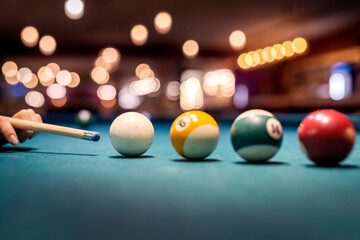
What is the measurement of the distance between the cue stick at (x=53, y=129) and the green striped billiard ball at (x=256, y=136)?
3.98ft

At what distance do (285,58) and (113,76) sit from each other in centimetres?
1741

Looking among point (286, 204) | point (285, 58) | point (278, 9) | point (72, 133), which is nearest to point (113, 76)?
point (285, 58)

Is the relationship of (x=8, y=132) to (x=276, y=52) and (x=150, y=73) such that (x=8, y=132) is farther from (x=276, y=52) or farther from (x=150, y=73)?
A: (x=150, y=73)

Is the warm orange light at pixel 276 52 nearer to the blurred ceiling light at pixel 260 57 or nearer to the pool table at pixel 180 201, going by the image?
the blurred ceiling light at pixel 260 57

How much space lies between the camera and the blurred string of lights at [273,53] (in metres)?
16.3

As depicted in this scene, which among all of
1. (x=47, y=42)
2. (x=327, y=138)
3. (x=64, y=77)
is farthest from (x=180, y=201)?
(x=64, y=77)

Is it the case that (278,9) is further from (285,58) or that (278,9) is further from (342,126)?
(342,126)

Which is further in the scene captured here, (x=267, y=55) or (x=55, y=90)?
(x=55, y=90)

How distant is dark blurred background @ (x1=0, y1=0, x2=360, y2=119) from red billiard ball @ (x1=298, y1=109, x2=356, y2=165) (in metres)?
5.82

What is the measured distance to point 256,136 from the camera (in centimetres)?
273

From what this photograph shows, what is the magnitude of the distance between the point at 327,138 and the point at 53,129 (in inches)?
90.8

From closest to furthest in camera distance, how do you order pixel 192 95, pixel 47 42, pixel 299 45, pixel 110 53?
pixel 47 42, pixel 110 53, pixel 299 45, pixel 192 95

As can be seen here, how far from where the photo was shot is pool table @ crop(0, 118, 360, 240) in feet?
4.30

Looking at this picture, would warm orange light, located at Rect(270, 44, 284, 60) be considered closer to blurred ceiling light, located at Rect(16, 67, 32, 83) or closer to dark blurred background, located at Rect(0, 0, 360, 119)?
dark blurred background, located at Rect(0, 0, 360, 119)
